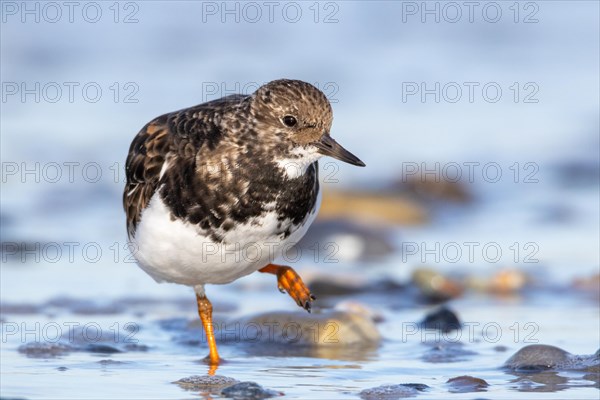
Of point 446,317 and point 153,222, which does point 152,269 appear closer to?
point 153,222

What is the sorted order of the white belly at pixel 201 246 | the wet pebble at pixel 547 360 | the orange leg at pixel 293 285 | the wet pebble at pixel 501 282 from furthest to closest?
the wet pebble at pixel 501 282
the orange leg at pixel 293 285
the wet pebble at pixel 547 360
the white belly at pixel 201 246

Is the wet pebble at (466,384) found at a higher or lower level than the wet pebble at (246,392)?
higher

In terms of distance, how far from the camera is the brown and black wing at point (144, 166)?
4.74 m

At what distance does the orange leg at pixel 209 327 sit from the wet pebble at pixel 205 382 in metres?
0.38

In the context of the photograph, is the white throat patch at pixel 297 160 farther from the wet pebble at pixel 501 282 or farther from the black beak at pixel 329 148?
the wet pebble at pixel 501 282

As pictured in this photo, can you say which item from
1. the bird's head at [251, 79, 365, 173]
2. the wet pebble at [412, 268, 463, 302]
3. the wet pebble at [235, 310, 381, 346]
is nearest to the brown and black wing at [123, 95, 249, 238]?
the bird's head at [251, 79, 365, 173]

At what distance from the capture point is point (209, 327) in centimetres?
513

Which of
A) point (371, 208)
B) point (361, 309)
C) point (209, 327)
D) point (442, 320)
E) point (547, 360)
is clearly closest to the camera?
point (547, 360)

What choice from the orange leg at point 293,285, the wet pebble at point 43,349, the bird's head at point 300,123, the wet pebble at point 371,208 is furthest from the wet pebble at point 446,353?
the wet pebble at point 371,208

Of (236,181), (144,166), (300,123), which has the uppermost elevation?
(300,123)

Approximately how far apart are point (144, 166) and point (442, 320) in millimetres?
1757

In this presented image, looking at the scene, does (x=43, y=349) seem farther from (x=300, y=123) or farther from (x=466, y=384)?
(x=466, y=384)


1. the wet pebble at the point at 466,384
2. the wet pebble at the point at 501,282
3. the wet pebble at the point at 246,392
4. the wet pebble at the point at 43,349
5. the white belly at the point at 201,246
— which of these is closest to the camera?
the wet pebble at the point at 246,392

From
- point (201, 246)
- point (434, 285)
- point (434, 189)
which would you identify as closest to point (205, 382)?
point (201, 246)
